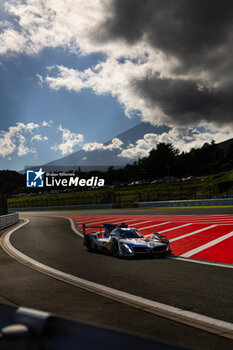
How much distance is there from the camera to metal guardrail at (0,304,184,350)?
1.80m

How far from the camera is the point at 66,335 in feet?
6.44

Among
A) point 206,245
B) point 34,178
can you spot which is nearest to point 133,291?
point 206,245

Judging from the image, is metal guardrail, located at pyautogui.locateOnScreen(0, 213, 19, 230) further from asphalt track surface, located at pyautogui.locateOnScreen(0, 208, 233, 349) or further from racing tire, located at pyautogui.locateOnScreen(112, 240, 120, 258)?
racing tire, located at pyautogui.locateOnScreen(112, 240, 120, 258)

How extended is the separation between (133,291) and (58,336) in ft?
16.9

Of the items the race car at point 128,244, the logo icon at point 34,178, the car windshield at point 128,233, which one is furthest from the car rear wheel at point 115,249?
the logo icon at point 34,178

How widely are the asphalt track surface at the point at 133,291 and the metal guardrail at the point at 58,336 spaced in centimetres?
265

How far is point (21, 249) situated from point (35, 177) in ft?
225

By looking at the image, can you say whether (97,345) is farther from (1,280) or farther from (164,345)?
(1,280)

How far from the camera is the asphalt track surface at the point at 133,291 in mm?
4801

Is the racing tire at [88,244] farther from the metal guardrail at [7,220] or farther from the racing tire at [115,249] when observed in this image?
the metal guardrail at [7,220]

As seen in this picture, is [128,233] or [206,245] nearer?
[128,233]

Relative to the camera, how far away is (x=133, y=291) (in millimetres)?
6898

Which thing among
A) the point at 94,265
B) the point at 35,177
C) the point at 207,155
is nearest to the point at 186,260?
the point at 94,265

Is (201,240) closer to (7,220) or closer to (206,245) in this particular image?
(206,245)
